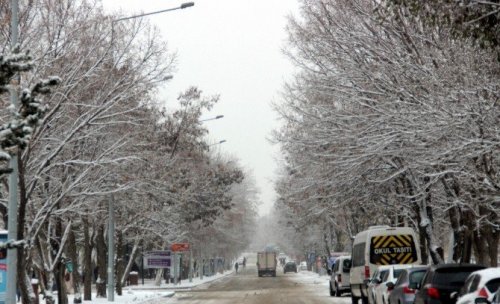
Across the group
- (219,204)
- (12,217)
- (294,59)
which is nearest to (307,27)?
(294,59)

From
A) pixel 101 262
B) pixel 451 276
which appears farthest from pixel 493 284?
pixel 101 262

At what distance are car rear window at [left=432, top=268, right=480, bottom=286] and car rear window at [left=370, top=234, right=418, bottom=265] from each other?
11.4m

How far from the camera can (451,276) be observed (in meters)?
17.6

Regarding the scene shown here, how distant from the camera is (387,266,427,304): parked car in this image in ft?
66.4

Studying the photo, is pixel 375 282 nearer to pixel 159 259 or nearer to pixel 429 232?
pixel 429 232

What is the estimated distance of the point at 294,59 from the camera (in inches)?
1078

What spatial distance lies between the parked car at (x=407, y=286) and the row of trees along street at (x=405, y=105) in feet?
→ 7.48

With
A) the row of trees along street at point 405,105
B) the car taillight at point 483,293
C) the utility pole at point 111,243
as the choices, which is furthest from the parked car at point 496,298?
the utility pole at point 111,243

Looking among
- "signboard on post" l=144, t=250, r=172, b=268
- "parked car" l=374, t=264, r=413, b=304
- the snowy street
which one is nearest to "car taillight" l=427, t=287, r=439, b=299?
"parked car" l=374, t=264, r=413, b=304

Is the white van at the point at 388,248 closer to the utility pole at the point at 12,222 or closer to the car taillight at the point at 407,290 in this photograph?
the car taillight at the point at 407,290

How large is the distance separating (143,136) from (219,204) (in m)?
22.4

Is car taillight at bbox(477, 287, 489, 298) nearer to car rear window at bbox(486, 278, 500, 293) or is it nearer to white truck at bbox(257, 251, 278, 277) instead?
car rear window at bbox(486, 278, 500, 293)

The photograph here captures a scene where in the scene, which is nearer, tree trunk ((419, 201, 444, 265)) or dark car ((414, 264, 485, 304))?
dark car ((414, 264, 485, 304))

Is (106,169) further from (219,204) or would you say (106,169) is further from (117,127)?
(219,204)
